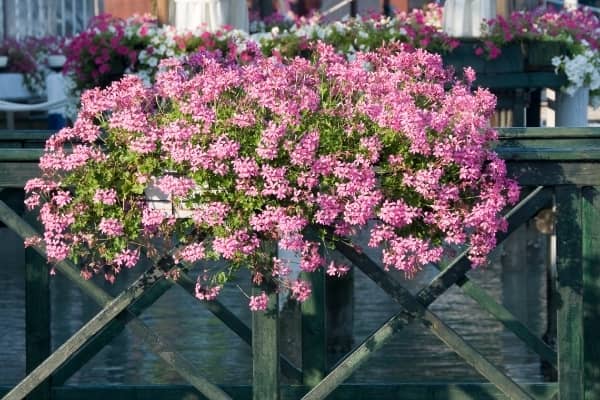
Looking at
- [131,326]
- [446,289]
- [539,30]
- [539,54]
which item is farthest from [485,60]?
[131,326]

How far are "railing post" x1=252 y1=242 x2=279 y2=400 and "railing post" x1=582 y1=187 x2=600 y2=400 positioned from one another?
1.06m

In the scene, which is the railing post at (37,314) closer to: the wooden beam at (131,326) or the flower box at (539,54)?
the wooden beam at (131,326)

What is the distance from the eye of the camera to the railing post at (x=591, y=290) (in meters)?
5.86

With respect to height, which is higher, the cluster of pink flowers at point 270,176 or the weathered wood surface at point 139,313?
the cluster of pink flowers at point 270,176

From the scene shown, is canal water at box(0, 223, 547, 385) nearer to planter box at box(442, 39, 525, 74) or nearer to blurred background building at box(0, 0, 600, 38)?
planter box at box(442, 39, 525, 74)

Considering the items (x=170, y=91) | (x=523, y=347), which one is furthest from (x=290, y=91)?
(x=523, y=347)

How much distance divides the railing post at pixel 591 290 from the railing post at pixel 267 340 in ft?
3.47

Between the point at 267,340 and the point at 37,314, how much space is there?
1.72 m

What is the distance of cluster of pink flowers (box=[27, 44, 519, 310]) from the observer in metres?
5.34

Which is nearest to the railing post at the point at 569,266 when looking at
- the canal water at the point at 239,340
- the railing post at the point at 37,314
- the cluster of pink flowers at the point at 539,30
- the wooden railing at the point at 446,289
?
the wooden railing at the point at 446,289

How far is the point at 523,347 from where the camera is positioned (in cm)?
1034

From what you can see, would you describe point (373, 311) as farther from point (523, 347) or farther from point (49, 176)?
point (49, 176)

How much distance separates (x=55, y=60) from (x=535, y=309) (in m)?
7.87

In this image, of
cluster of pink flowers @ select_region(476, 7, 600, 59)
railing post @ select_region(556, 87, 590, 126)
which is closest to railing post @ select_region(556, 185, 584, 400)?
cluster of pink flowers @ select_region(476, 7, 600, 59)
